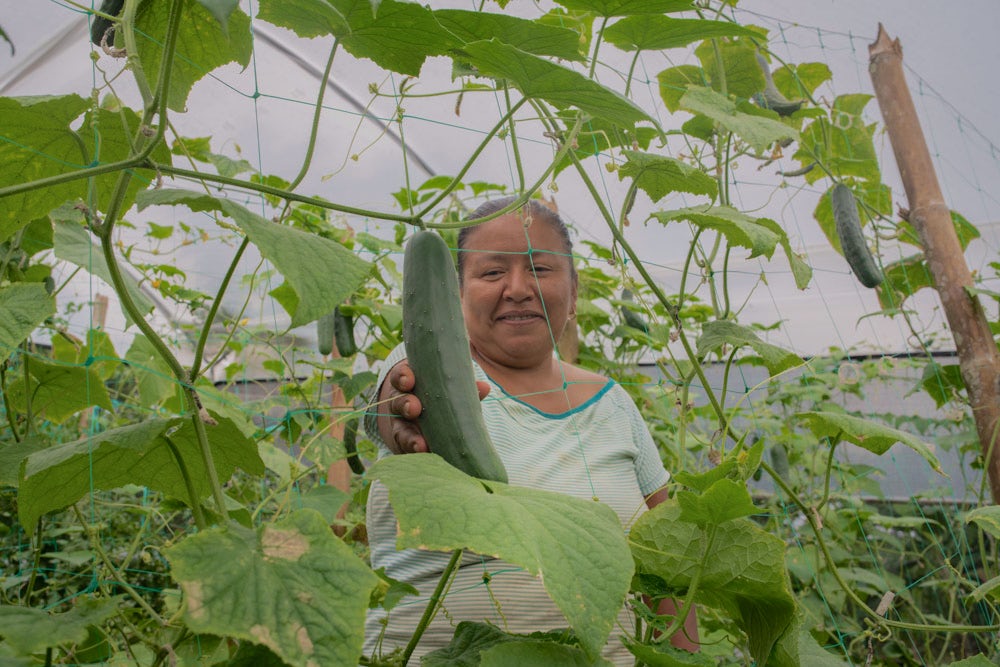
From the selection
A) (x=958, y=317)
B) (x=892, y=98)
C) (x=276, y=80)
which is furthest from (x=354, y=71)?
(x=958, y=317)

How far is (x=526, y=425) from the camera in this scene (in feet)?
5.62

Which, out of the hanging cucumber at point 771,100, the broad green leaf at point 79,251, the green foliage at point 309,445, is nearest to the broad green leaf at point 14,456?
the green foliage at point 309,445

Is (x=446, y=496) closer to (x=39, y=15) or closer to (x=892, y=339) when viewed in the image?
(x=39, y=15)

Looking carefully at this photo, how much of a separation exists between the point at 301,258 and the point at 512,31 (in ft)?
1.34

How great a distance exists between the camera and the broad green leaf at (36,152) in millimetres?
967

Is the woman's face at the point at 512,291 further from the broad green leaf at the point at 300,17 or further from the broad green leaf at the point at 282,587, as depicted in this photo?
the broad green leaf at the point at 282,587

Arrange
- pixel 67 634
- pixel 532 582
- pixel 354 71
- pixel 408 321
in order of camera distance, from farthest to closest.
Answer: pixel 354 71 → pixel 532 582 → pixel 408 321 → pixel 67 634

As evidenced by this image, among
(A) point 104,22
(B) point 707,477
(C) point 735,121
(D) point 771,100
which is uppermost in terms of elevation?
(A) point 104,22

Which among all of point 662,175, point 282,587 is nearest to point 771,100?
point 662,175

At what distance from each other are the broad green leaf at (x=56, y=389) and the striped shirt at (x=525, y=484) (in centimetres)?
48

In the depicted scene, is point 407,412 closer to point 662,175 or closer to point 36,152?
point 36,152

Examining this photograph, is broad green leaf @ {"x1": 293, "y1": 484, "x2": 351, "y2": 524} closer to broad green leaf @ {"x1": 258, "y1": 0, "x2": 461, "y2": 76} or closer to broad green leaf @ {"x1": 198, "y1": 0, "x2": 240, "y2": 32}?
broad green leaf @ {"x1": 258, "y1": 0, "x2": 461, "y2": 76}

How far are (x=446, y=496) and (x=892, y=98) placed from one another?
2.10m

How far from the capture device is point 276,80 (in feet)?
12.7
